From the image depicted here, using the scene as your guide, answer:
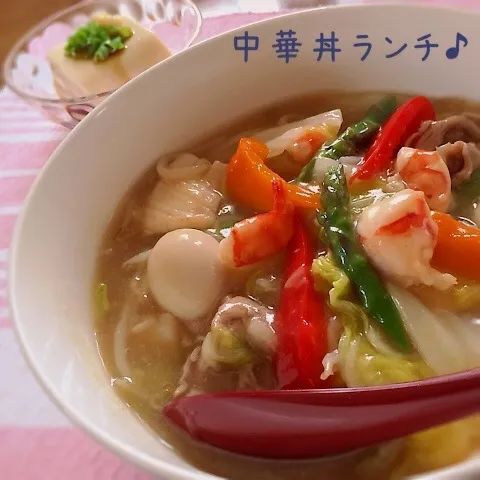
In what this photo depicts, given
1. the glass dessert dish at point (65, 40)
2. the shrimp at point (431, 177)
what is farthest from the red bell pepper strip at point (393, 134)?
the glass dessert dish at point (65, 40)

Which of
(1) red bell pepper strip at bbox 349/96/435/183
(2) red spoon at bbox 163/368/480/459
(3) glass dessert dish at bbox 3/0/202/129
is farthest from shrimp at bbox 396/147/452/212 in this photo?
(3) glass dessert dish at bbox 3/0/202/129

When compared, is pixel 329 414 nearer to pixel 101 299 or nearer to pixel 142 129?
pixel 101 299

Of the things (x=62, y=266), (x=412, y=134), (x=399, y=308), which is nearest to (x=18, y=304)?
(x=62, y=266)

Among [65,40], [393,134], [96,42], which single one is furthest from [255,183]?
[65,40]

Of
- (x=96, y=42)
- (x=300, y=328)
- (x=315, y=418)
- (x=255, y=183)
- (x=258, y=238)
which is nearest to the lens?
(x=315, y=418)

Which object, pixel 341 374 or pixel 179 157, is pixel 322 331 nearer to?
pixel 341 374

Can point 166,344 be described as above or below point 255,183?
below

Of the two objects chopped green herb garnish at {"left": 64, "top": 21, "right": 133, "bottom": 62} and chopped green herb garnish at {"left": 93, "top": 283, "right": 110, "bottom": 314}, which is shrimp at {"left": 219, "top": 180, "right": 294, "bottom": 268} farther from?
chopped green herb garnish at {"left": 64, "top": 21, "right": 133, "bottom": 62}
